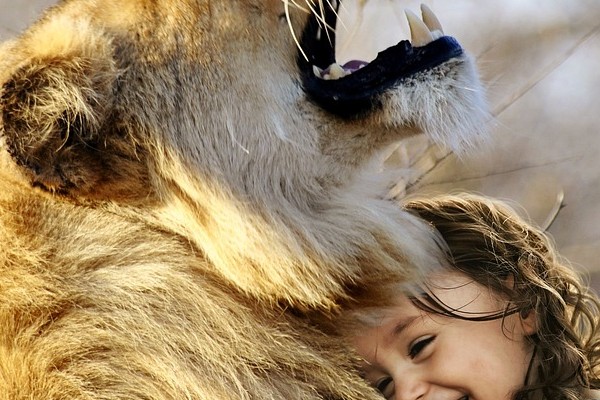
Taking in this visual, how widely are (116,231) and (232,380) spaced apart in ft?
1.11

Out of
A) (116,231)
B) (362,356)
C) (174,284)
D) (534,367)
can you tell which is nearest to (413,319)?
(362,356)

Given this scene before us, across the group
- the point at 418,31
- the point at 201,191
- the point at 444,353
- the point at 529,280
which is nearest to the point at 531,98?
the point at 529,280

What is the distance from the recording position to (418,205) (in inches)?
86.0

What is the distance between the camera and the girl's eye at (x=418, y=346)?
1743 mm

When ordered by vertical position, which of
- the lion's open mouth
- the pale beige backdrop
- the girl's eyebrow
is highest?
the lion's open mouth

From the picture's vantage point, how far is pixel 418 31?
181 cm

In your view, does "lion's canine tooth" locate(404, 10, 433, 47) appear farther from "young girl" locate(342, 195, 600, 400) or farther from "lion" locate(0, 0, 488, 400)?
"young girl" locate(342, 195, 600, 400)

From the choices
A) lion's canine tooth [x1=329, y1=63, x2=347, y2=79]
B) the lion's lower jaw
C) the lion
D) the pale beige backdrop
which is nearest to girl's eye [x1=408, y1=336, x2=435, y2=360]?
the lion

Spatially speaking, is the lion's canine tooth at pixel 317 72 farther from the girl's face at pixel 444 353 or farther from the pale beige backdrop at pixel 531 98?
the pale beige backdrop at pixel 531 98

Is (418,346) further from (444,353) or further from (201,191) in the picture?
(201,191)

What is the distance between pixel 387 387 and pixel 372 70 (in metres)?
0.61

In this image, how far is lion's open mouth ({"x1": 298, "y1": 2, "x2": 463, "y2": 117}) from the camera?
1.79 meters

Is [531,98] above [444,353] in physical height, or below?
below

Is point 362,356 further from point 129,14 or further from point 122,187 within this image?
point 129,14
